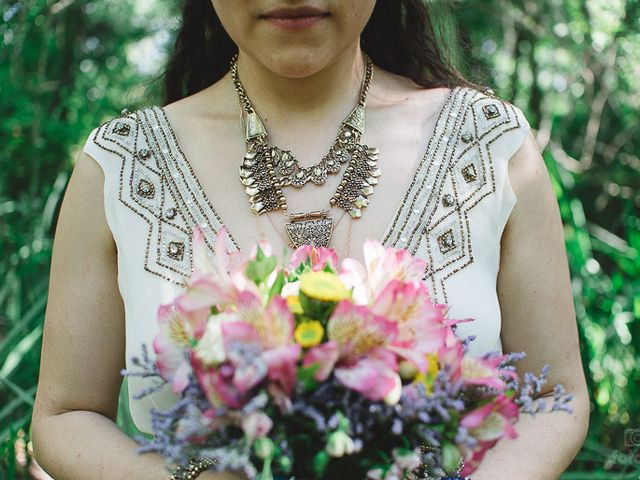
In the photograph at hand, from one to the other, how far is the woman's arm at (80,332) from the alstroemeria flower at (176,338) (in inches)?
29.6

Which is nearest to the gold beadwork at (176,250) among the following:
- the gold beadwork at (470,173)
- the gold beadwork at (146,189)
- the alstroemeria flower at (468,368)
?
the gold beadwork at (146,189)

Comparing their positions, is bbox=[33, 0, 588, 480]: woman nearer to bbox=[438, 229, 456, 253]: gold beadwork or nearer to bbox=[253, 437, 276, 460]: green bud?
bbox=[438, 229, 456, 253]: gold beadwork

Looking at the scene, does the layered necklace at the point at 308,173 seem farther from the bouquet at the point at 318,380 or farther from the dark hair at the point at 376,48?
the bouquet at the point at 318,380

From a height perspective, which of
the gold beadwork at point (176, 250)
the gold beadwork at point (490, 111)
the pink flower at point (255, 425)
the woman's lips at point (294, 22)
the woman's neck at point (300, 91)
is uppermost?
the woman's lips at point (294, 22)

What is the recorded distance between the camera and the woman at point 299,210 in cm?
204

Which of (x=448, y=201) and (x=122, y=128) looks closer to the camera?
(x=448, y=201)

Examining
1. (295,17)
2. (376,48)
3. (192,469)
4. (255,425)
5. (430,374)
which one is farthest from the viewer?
(376,48)

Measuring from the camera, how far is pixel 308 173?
2209 millimetres

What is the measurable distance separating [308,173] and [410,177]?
237mm

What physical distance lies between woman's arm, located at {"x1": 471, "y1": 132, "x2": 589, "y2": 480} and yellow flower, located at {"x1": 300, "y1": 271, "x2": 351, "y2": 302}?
86cm

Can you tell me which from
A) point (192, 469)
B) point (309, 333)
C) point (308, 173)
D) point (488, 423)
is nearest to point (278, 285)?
point (309, 333)

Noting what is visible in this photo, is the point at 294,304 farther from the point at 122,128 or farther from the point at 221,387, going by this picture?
the point at 122,128

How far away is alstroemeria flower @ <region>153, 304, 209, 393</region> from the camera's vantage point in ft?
4.49

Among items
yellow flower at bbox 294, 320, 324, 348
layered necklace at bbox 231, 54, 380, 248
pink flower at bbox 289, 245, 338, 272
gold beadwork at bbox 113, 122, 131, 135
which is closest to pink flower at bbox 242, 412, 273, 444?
yellow flower at bbox 294, 320, 324, 348
